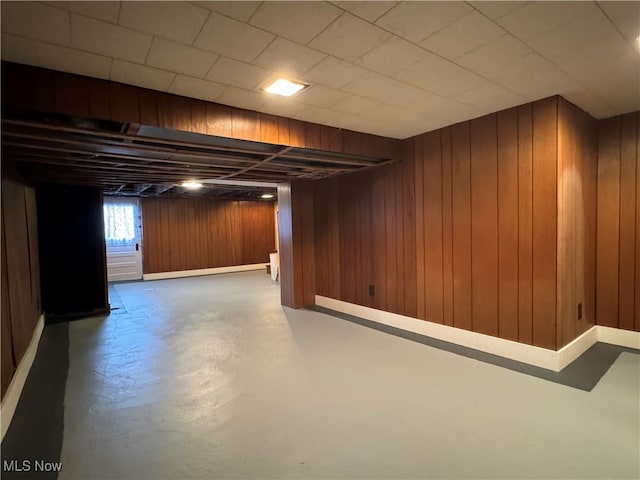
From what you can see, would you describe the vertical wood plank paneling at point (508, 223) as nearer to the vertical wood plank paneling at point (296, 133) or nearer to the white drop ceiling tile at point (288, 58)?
the vertical wood plank paneling at point (296, 133)

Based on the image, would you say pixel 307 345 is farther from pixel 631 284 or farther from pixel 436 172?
pixel 631 284

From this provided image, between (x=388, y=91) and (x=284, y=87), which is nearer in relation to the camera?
(x=284, y=87)

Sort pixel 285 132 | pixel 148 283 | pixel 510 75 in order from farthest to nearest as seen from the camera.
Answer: pixel 148 283, pixel 285 132, pixel 510 75

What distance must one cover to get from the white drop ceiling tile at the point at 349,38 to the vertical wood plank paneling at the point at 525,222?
183 cm

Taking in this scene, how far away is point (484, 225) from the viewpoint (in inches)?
129

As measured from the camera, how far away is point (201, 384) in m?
2.80

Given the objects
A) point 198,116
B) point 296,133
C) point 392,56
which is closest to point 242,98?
point 198,116

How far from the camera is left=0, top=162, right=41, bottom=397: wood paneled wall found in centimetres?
257

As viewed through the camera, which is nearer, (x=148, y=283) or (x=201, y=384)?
(x=201, y=384)

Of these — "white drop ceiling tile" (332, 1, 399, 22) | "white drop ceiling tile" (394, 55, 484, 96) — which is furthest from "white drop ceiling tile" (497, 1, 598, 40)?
"white drop ceiling tile" (332, 1, 399, 22)

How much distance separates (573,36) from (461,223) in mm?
1861

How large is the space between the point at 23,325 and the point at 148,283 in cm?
530

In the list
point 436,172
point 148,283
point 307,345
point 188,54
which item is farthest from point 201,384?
point 148,283

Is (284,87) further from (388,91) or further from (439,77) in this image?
(439,77)
